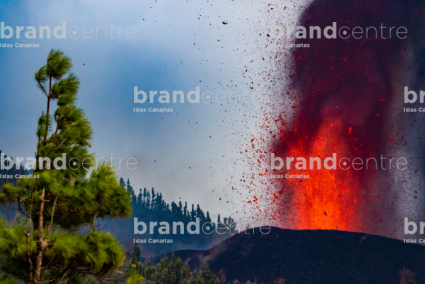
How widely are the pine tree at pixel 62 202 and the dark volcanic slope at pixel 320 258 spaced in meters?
49.8

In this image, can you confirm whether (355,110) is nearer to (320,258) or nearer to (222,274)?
(320,258)

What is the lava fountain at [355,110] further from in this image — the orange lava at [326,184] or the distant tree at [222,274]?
the distant tree at [222,274]

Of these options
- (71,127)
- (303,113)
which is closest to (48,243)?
(71,127)

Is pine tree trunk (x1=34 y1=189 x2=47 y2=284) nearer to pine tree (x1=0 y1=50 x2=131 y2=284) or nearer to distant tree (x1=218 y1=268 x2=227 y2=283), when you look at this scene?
pine tree (x1=0 y1=50 x2=131 y2=284)

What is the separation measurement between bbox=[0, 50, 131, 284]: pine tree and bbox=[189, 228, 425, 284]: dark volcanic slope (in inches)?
1961

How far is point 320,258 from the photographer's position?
5562 centimetres

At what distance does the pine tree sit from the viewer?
240 inches

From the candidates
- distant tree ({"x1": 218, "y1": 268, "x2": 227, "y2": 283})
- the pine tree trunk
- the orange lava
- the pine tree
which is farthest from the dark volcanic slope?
the pine tree trunk

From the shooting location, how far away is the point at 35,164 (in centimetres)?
655

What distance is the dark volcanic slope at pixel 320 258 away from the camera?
170 feet

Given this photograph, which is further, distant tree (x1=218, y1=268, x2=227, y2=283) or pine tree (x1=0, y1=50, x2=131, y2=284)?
distant tree (x1=218, y1=268, x2=227, y2=283)

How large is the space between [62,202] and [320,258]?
178 ft

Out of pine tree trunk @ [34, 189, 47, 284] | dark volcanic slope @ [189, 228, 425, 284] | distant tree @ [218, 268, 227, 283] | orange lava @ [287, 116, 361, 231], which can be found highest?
orange lava @ [287, 116, 361, 231]

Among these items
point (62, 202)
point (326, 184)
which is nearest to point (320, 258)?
point (326, 184)
